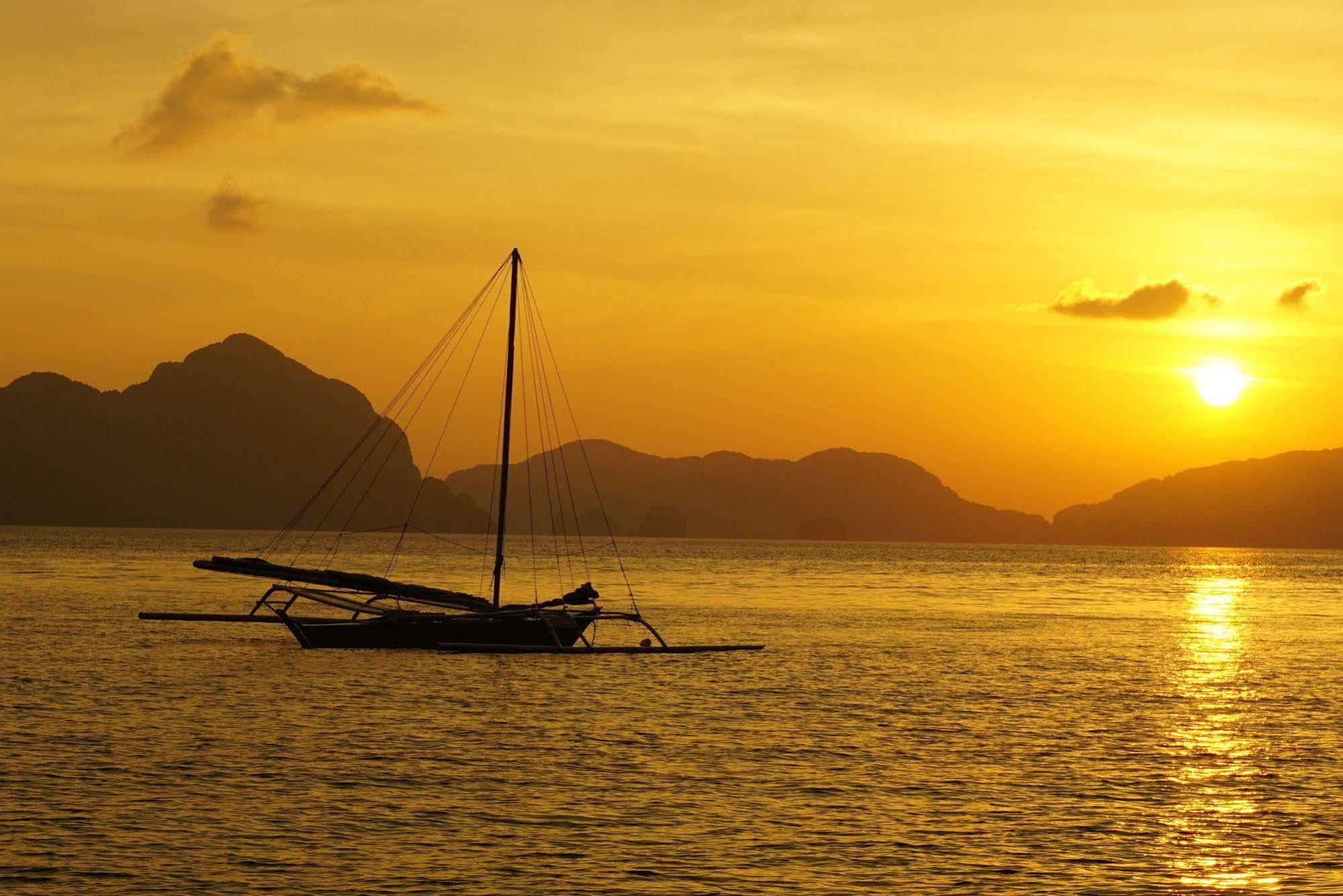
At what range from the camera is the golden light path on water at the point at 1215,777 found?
29.7m

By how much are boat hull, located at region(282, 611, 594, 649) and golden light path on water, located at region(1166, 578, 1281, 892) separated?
91.7 ft

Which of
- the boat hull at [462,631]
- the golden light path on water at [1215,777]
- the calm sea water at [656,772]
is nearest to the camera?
the calm sea water at [656,772]

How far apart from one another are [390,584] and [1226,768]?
1724 inches

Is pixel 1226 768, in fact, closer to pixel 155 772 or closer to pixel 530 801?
pixel 530 801

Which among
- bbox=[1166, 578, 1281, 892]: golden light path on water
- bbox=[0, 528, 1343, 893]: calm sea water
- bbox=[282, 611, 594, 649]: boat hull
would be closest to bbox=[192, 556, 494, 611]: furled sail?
bbox=[282, 611, 594, 649]: boat hull

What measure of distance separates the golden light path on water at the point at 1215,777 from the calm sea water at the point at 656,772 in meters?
0.15

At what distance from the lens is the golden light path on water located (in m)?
29.7

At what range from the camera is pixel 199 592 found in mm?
138375

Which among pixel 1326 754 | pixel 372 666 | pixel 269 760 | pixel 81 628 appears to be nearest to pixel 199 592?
pixel 81 628

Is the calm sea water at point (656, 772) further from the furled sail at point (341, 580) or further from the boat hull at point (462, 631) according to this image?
the furled sail at point (341, 580)

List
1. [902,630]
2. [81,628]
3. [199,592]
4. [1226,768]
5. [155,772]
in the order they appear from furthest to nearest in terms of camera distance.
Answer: [199,592]
[902,630]
[81,628]
[1226,768]
[155,772]

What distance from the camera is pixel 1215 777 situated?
41375mm

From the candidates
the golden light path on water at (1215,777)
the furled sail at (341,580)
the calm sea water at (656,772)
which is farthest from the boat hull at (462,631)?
the golden light path on water at (1215,777)

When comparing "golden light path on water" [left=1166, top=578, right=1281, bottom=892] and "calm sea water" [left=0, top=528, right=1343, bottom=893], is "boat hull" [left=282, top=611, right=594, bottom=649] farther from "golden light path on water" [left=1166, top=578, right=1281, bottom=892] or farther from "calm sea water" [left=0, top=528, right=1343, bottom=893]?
"golden light path on water" [left=1166, top=578, right=1281, bottom=892]
